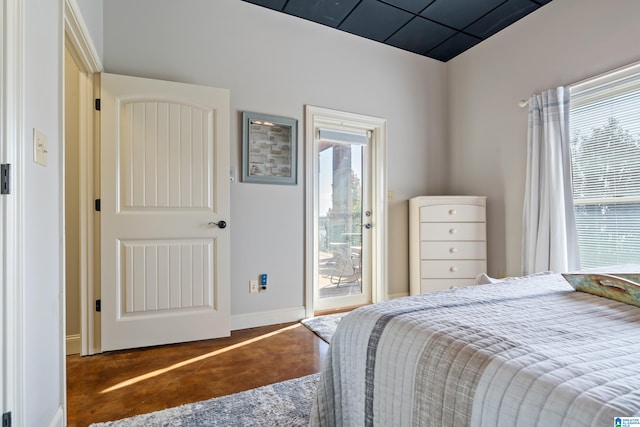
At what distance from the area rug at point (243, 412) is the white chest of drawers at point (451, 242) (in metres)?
1.91

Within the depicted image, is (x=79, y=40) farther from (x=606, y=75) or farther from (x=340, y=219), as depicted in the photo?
(x=606, y=75)

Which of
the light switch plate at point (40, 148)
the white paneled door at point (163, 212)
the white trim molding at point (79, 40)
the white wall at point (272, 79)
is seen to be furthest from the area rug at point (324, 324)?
the white trim molding at point (79, 40)

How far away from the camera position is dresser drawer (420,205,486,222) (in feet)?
10.6

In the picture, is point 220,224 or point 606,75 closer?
point 606,75

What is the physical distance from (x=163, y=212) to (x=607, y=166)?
3388mm

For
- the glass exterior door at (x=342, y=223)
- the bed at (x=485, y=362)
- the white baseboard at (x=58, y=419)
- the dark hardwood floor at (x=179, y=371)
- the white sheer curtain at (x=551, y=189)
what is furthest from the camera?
the glass exterior door at (x=342, y=223)

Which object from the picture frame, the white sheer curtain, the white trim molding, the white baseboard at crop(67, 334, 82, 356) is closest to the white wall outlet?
the picture frame

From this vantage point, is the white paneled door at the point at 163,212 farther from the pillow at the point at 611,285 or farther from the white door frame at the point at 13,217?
the pillow at the point at 611,285

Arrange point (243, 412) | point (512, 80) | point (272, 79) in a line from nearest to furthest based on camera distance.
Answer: point (243, 412) → point (272, 79) → point (512, 80)

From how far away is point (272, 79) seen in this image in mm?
2930

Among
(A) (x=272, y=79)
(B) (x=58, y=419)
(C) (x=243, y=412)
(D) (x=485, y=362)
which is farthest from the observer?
(A) (x=272, y=79)

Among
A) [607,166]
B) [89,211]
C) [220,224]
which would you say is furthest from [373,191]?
[89,211]

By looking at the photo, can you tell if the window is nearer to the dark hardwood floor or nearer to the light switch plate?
the dark hardwood floor

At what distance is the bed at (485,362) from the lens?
21.4 inches
